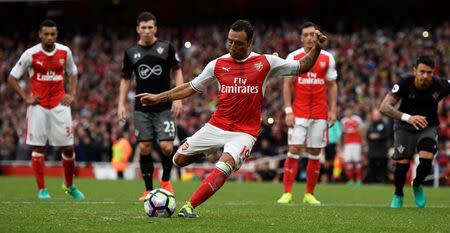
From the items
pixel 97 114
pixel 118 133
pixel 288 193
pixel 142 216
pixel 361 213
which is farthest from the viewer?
pixel 97 114

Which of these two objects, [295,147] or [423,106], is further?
[295,147]

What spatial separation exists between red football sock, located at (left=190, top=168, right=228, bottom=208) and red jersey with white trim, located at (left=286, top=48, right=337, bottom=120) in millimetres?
4531

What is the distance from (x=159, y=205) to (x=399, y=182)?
169 inches

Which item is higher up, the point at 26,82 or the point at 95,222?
the point at 26,82

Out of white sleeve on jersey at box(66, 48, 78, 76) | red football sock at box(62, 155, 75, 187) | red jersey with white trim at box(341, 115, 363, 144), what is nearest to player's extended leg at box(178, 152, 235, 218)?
red football sock at box(62, 155, 75, 187)

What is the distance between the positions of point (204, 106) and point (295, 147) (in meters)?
17.8

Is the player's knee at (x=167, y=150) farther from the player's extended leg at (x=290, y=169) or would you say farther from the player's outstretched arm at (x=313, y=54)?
the player's outstretched arm at (x=313, y=54)

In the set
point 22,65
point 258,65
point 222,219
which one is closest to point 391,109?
point 258,65

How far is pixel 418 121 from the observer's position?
10.7 m

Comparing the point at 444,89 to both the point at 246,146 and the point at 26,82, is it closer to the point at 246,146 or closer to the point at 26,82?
the point at 246,146

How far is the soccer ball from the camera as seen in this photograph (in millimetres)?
8672

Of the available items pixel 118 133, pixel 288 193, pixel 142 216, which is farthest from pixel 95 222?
pixel 118 133

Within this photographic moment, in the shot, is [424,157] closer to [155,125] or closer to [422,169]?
[422,169]

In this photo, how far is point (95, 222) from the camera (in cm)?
810
